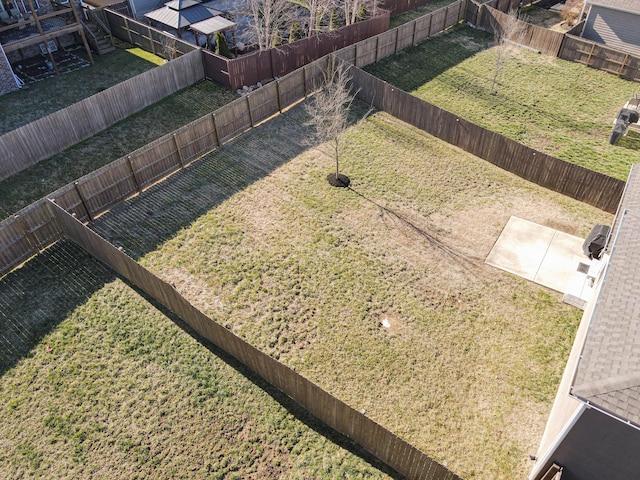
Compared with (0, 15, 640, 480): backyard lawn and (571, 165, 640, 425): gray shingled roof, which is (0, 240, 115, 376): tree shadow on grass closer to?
(0, 15, 640, 480): backyard lawn

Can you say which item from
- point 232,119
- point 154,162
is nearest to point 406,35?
point 232,119

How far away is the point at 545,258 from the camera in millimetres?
16781

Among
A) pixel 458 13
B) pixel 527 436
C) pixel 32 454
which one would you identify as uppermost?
pixel 458 13

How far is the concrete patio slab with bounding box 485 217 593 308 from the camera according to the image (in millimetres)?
15844

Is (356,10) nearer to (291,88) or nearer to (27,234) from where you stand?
(291,88)

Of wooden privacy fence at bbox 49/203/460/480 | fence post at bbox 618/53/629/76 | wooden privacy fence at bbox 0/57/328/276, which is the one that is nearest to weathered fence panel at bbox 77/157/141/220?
wooden privacy fence at bbox 0/57/328/276

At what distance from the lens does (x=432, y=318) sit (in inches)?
580

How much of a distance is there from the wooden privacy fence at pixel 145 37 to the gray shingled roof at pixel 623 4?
2428 centimetres

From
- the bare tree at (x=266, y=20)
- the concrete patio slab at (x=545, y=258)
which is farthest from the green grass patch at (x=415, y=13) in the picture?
the concrete patio slab at (x=545, y=258)

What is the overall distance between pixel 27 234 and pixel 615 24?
3326 centimetres

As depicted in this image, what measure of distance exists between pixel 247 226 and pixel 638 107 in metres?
20.9

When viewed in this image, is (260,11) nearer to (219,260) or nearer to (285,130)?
(285,130)

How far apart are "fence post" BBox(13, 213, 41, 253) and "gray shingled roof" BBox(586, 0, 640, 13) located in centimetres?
3278

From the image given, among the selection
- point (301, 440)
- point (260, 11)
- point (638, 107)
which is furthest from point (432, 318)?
point (260, 11)
